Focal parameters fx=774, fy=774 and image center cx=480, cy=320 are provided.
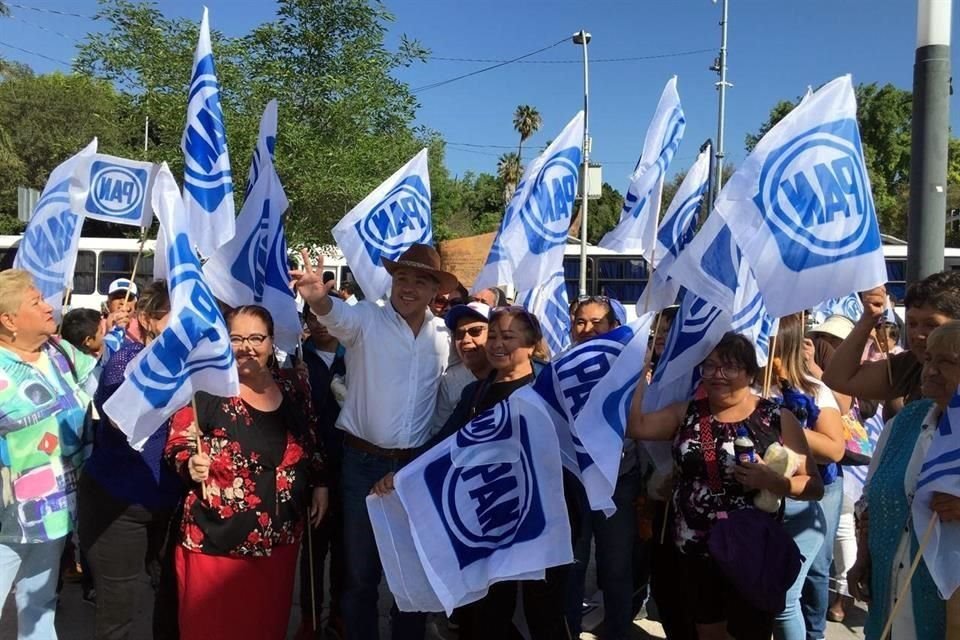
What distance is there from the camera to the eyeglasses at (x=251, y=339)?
335cm

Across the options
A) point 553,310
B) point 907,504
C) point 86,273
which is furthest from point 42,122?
point 907,504

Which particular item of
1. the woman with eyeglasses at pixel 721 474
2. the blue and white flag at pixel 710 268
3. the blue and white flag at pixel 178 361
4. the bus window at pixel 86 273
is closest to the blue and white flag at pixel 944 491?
the woman with eyeglasses at pixel 721 474

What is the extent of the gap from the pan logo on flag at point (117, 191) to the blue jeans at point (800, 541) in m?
4.45

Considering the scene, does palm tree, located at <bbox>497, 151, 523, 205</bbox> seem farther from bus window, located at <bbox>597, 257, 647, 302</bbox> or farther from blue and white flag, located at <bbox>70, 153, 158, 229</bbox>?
blue and white flag, located at <bbox>70, 153, 158, 229</bbox>

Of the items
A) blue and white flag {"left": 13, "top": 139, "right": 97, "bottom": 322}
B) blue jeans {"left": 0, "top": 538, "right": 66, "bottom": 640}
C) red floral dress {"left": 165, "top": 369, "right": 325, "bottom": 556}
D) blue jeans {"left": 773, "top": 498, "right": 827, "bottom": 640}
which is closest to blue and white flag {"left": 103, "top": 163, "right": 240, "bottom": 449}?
red floral dress {"left": 165, "top": 369, "right": 325, "bottom": 556}

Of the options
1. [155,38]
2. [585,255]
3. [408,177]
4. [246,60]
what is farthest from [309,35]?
[585,255]

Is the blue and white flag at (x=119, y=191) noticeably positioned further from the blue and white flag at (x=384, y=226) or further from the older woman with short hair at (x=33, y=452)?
the older woman with short hair at (x=33, y=452)

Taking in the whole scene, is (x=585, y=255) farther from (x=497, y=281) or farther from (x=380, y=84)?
(x=497, y=281)

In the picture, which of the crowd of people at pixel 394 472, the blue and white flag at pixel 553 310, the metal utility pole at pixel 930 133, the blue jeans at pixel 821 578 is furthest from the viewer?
the blue and white flag at pixel 553 310

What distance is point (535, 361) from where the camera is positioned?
12.5ft

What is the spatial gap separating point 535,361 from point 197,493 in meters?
1.64

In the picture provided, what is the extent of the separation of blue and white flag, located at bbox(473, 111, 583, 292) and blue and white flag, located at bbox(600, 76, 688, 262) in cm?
38

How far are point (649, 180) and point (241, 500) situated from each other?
331 cm

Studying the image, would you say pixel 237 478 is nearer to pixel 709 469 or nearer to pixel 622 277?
pixel 709 469
